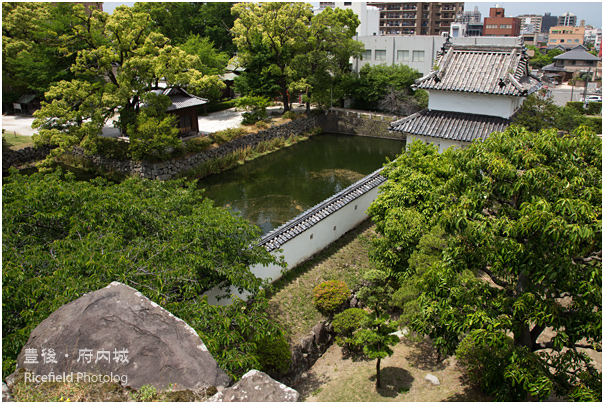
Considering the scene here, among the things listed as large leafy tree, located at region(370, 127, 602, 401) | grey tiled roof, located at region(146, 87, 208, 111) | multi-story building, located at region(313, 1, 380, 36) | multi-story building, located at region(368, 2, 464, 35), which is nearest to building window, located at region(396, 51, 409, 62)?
multi-story building, located at region(313, 1, 380, 36)

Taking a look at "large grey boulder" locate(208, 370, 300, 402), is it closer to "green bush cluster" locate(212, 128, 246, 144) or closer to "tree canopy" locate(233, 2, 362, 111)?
"green bush cluster" locate(212, 128, 246, 144)

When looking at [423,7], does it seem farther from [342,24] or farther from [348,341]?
[348,341]

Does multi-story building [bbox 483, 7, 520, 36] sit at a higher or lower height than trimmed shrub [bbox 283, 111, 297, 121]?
higher

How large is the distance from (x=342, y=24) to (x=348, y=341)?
1270 inches

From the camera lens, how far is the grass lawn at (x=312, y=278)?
13.5 m

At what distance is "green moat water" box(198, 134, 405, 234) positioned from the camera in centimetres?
2444

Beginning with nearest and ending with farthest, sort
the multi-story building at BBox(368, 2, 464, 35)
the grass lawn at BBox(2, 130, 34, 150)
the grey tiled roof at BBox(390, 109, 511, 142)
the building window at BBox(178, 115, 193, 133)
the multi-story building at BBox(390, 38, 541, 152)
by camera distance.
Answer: the grey tiled roof at BBox(390, 109, 511, 142) < the multi-story building at BBox(390, 38, 541, 152) < the grass lawn at BBox(2, 130, 34, 150) < the building window at BBox(178, 115, 193, 133) < the multi-story building at BBox(368, 2, 464, 35)

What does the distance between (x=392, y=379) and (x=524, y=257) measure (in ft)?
17.1

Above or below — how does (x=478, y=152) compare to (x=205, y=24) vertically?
below

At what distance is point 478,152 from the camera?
28.5 ft

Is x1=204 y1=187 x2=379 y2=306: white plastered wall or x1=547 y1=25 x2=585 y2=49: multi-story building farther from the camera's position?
x1=547 y1=25 x2=585 y2=49: multi-story building

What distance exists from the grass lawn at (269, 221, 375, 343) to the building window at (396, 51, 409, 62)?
30662mm

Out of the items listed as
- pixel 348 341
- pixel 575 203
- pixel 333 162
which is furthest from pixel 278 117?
pixel 575 203

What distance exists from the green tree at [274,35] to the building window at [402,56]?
11.9m
